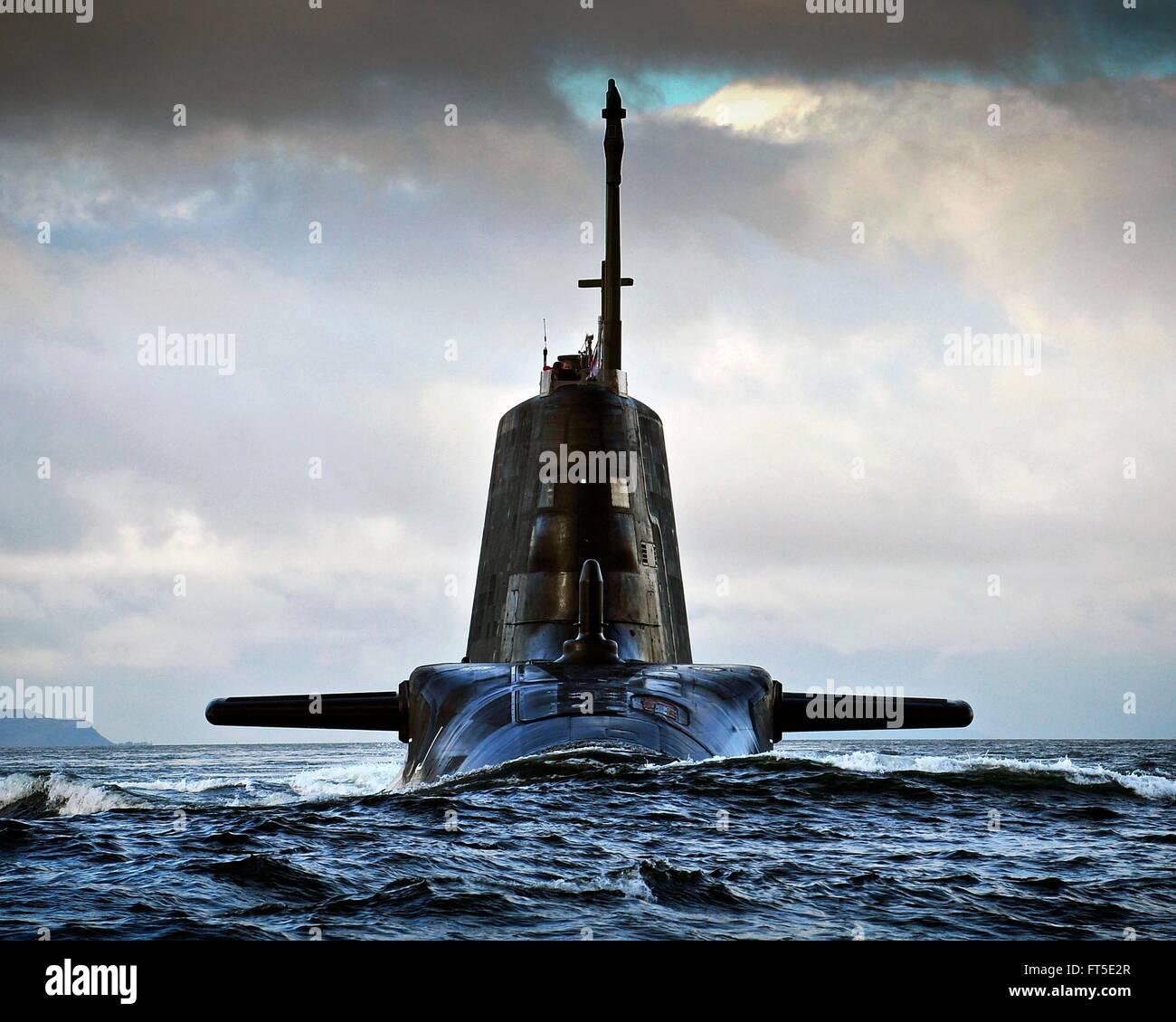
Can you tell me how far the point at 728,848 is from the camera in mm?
8391

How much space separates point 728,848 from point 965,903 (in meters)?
1.86

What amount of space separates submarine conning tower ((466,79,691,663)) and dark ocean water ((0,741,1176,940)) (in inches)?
191

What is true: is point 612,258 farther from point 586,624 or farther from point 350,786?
point 350,786

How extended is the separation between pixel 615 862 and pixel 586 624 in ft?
24.5

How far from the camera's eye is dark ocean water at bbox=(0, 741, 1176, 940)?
631 cm

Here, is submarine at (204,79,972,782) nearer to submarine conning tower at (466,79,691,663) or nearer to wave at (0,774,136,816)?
submarine conning tower at (466,79,691,663)

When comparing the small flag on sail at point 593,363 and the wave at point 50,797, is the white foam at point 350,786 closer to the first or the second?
the wave at point 50,797

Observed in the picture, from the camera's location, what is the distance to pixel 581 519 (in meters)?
17.2

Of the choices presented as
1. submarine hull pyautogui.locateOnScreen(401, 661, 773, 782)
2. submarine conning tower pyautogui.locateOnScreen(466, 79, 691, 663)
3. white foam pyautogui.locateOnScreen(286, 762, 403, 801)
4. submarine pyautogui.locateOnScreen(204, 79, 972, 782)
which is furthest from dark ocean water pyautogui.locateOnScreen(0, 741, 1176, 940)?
white foam pyautogui.locateOnScreen(286, 762, 403, 801)

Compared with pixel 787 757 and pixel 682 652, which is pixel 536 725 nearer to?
pixel 787 757

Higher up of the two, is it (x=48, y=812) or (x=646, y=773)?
(x=646, y=773)

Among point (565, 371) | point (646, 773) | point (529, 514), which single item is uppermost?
point (565, 371)

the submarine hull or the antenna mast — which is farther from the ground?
the antenna mast
